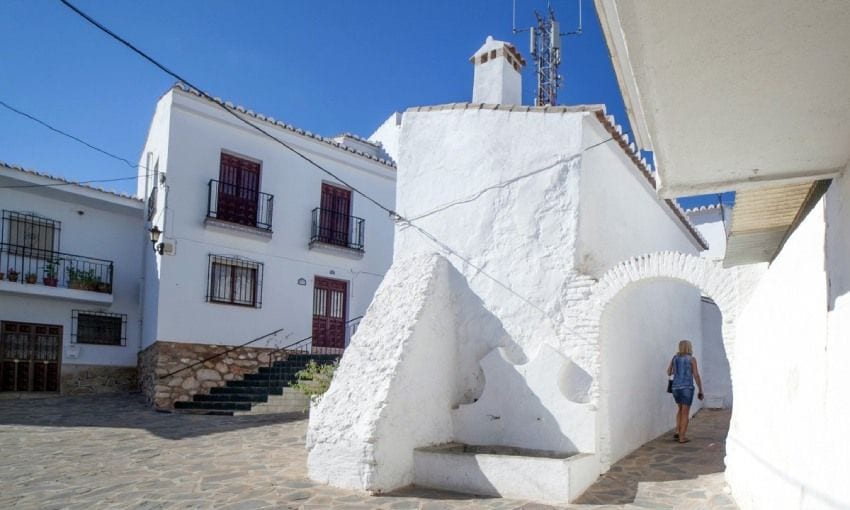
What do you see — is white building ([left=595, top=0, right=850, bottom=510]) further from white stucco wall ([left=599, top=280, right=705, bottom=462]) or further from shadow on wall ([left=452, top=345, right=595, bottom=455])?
white stucco wall ([left=599, top=280, right=705, bottom=462])

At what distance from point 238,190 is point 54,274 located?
197 inches

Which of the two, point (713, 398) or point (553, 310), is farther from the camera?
point (713, 398)

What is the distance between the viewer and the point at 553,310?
7.98 m

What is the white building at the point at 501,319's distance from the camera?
22.7ft

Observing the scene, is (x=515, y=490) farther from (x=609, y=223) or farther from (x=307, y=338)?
(x=307, y=338)

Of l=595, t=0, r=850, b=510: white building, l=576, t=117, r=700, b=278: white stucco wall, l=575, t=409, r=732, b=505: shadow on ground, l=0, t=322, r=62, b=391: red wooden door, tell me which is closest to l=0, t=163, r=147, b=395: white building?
l=0, t=322, r=62, b=391: red wooden door

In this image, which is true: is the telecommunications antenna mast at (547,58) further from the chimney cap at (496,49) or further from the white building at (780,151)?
the white building at (780,151)

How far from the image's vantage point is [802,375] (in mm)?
3625

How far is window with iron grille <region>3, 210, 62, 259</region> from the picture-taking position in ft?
49.3

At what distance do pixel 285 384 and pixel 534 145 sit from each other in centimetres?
829

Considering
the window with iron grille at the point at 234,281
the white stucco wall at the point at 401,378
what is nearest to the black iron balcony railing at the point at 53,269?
the window with iron grille at the point at 234,281

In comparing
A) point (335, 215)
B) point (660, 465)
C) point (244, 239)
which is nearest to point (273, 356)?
point (244, 239)

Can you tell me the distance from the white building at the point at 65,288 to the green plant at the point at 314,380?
580cm

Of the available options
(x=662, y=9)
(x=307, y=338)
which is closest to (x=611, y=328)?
(x=662, y=9)
